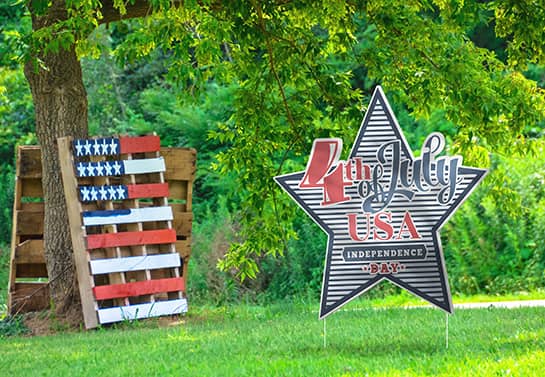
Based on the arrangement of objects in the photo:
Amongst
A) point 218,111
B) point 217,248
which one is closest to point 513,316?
point 217,248

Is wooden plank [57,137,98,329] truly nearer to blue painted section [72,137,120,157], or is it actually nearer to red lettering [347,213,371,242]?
blue painted section [72,137,120,157]

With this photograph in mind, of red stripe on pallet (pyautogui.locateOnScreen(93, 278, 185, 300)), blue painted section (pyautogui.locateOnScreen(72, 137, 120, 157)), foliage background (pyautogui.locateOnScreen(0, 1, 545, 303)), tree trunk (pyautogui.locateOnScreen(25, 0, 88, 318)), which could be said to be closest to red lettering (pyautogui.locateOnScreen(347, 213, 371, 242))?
foliage background (pyautogui.locateOnScreen(0, 1, 545, 303))

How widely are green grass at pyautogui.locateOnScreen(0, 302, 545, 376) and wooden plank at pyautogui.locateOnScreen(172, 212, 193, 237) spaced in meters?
1.33

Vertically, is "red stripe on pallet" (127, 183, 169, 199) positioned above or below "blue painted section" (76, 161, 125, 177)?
below

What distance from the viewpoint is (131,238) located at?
1209 centimetres

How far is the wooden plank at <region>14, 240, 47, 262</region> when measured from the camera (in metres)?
12.9

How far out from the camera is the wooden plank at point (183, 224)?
13.2 metres

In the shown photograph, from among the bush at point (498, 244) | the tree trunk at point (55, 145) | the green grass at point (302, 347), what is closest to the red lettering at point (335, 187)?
the green grass at point (302, 347)

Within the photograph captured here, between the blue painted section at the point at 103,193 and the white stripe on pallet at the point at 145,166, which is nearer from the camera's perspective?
the blue painted section at the point at 103,193

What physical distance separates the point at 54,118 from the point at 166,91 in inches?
485

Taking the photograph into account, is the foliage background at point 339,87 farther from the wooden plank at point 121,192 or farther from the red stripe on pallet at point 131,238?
the red stripe on pallet at point 131,238

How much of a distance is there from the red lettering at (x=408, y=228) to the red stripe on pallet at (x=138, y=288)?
4.36 meters

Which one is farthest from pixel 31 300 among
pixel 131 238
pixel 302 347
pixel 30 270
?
pixel 302 347

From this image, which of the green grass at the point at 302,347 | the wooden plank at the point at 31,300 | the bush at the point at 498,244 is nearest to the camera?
the green grass at the point at 302,347
